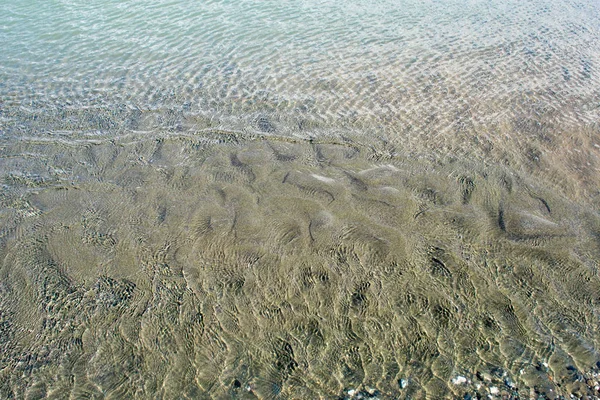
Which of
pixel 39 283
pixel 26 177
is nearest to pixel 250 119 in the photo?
pixel 26 177

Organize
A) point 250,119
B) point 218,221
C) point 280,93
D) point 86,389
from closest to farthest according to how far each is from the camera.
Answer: point 86,389 < point 218,221 < point 250,119 < point 280,93

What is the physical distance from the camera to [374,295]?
5.41m

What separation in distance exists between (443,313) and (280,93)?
678cm

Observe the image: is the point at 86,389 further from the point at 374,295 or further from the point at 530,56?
the point at 530,56

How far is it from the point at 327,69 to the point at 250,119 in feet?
10.8

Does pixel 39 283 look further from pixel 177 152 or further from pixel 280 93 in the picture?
pixel 280 93

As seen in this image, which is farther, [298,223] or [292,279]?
[298,223]

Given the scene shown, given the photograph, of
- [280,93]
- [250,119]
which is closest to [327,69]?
[280,93]

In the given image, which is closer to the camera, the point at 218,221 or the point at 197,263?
the point at 197,263

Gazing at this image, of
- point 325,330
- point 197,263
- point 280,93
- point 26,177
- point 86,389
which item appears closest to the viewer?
point 86,389

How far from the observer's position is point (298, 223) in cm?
643

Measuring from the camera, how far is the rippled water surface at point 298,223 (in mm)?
4719

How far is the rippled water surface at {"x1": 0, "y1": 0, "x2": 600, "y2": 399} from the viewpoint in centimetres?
472

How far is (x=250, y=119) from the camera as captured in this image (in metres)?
9.27
